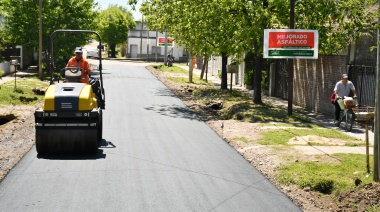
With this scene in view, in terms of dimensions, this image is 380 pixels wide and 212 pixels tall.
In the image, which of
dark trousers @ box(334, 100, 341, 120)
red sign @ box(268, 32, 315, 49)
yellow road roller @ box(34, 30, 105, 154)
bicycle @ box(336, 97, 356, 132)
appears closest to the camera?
yellow road roller @ box(34, 30, 105, 154)

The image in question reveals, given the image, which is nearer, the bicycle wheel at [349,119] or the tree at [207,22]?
the bicycle wheel at [349,119]

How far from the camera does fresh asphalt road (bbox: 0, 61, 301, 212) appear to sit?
407 inches

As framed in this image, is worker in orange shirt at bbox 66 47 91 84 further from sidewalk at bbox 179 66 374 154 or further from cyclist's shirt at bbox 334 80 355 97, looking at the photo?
cyclist's shirt at bbox 334 80 355 97

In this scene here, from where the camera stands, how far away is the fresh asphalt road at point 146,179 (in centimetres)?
1034

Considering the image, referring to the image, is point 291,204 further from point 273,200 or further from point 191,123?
point 191,123

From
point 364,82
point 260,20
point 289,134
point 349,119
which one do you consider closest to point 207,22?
point 260,20

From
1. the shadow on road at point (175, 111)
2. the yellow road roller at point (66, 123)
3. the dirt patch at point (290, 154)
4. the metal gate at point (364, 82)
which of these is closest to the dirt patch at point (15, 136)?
the yellow road roller at point (66, 123)

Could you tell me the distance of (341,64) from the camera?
76.9ft

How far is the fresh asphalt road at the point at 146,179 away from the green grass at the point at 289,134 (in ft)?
4.34

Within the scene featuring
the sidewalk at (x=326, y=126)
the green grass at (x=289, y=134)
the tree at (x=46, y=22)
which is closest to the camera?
the sidewalk at (x=326, y=126)

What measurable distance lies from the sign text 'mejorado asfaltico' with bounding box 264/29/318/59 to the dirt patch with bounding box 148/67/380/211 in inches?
113

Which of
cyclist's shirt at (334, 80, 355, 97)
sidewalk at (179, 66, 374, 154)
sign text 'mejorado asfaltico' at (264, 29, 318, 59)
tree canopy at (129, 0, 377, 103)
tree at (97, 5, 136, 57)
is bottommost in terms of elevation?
sidewalk at (179, 66, 374, 154)

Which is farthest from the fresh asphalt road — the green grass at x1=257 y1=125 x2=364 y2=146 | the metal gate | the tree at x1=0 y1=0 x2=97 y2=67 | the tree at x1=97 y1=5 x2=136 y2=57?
the tree at x1=97 y1=5 x2=136 y2=57

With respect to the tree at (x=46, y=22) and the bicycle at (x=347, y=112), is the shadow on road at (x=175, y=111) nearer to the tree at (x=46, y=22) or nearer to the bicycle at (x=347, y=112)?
the bicycle at (x=347, y=112)
